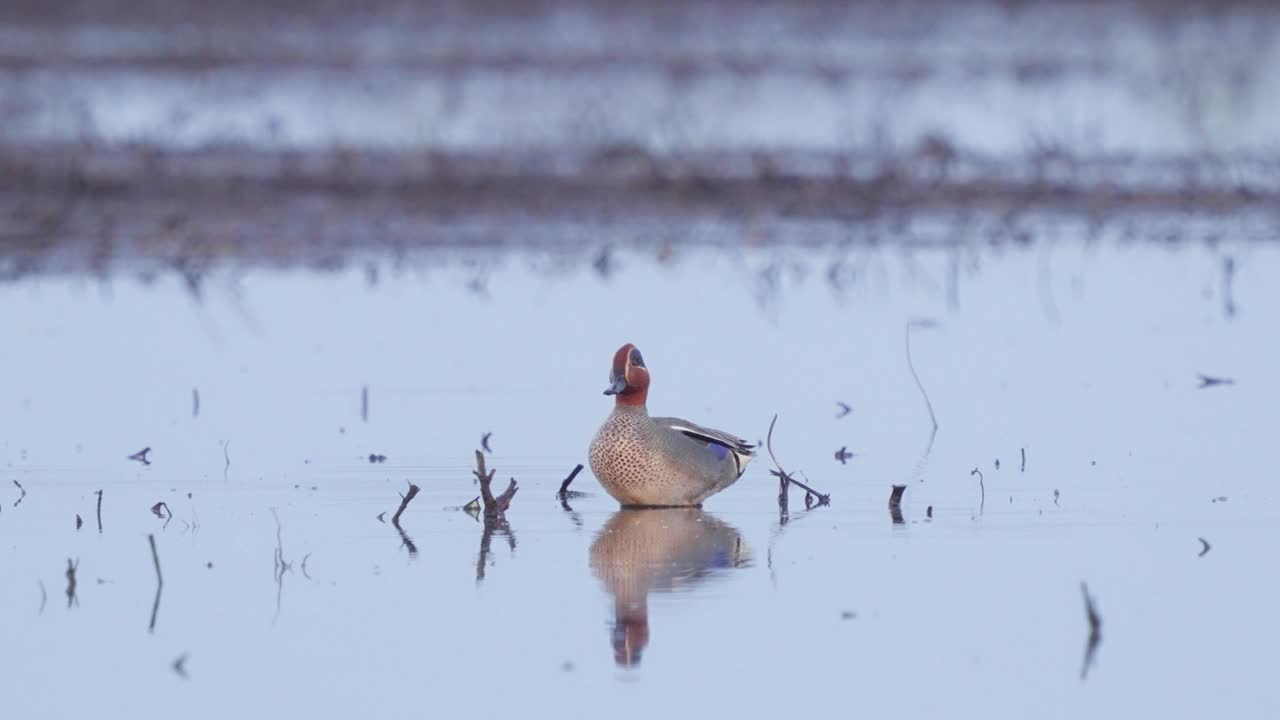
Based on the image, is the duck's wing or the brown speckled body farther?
the duck's wing

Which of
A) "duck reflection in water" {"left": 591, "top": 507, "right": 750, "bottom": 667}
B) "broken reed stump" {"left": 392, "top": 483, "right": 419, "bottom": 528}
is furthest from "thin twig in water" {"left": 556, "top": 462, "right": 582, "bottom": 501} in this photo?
"broken reed stump" {"left": 392, "top": 483, "right": 419, "bottom": 528}

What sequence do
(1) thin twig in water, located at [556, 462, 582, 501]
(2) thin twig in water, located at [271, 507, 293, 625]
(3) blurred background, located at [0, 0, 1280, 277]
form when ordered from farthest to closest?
1. (3) blurred background, located at [0, 0, 1280, 277]
2. (1) thin twig in water, located at [556, 462, 582, 501]
3. (2) thin twig in water, located at [271, 507, 293, 625]

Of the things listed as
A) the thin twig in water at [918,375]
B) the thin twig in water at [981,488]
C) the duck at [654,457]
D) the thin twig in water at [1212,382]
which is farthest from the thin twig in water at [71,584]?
the thin twig in water at [1212,382]

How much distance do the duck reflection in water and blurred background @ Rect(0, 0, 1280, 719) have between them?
0.03m

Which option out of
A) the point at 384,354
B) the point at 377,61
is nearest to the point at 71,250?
the point at 384,354

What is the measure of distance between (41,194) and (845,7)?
1573 cm

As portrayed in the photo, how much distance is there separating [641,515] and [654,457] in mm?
194

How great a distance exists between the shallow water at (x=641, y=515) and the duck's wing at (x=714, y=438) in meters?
0.14

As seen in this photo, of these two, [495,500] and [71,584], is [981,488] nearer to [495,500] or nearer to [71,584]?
[495,500]

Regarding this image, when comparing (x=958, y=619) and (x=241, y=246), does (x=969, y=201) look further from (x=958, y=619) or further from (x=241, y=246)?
(x=958, y=619)

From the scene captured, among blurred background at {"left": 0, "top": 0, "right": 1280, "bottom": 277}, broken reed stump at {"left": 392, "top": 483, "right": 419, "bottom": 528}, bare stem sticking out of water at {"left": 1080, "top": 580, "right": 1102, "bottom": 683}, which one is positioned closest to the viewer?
bare stem sticking out of water at {"left": 1080, "top": 580, "right": 1102, "bottom": 683}

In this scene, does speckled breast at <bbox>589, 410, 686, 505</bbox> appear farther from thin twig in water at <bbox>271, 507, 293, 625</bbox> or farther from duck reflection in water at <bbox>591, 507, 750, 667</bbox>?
thin twig in water at <bbox>271, 507, 293, 625</bbox>

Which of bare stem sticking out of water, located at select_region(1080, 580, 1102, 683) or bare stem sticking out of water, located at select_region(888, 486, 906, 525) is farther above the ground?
bare stem sticking out of water, located at select_region(888, 486, 906, 525)

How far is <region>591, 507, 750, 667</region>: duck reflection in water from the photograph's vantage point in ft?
19.4
